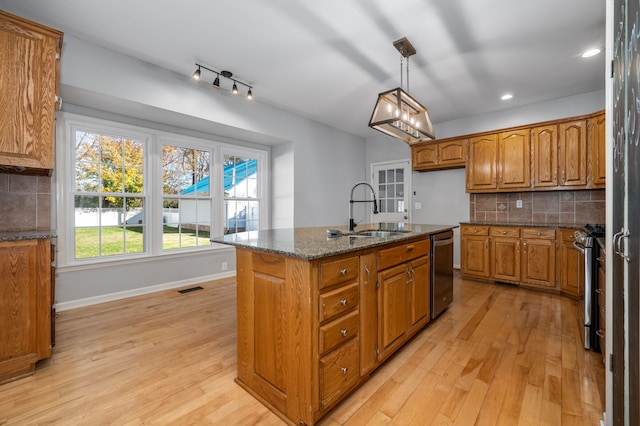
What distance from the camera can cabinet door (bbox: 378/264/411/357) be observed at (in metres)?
1.97

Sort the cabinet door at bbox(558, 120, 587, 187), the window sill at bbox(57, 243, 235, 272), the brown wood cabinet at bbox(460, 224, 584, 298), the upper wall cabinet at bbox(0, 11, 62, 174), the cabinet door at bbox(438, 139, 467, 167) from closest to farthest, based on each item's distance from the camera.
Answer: the upper wall cabinet at bbox(0, 11, 62, 174) → the window sill at bbox(57, 243, 235, 272) → the brown wood cabinet at bbox(460, 224, 584, 298) → the cabinet door at bbox(558, 120, 587, 187) → the cabinet door at bbox(438, 139, 467, 167)

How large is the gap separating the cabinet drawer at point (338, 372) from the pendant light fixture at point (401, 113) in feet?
6.03

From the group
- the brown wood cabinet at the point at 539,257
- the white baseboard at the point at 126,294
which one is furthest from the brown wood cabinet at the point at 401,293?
the white baseboard at the point at 126,294

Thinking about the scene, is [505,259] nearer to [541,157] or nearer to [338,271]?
[541,157]

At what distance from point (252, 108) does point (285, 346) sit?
358 cm

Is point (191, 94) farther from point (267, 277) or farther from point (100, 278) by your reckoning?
point (267, 277)

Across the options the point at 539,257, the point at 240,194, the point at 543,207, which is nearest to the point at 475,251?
the point at 539,257

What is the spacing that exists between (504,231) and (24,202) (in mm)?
5536

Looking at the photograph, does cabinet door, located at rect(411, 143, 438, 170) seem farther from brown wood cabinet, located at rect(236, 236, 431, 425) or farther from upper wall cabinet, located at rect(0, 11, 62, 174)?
upper wall cabinet, located at rect(0, 11, 62, 174)

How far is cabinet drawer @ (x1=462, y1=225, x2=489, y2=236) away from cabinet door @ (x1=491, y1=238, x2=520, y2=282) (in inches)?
6.2

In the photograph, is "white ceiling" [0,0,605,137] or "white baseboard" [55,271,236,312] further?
"white baseboard" [55,271,236,312]

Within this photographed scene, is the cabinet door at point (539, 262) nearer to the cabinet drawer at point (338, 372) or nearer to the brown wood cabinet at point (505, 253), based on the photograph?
the brown wood cabinet at point (505, 253)

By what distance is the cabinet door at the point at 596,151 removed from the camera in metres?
3.49

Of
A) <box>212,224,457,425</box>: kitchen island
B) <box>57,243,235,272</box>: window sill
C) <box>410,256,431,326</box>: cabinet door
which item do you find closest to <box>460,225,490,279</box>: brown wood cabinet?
<box>410,256,431,326</box>: cabinet door
